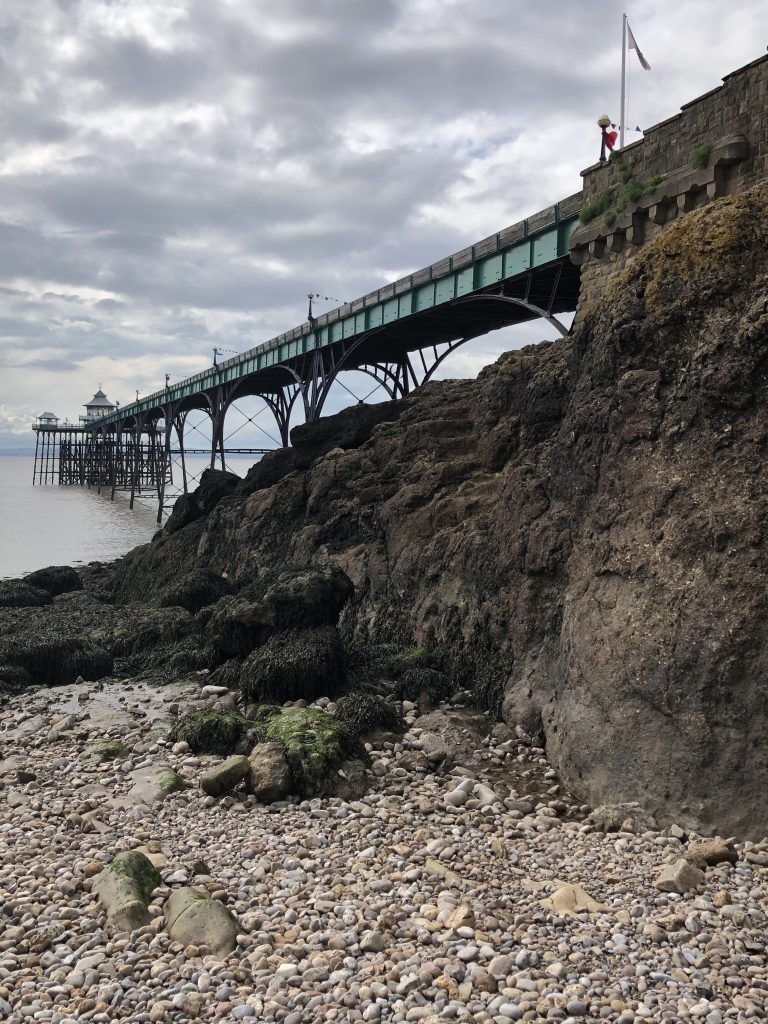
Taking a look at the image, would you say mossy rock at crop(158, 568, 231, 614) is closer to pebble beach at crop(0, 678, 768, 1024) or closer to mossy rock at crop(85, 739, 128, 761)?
mossy rock at crop(85, 739, 128, 761)

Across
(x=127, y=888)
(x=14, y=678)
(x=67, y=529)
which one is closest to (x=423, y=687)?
(x=127, y=888)

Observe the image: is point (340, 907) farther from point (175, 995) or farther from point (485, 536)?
point (485, 536)

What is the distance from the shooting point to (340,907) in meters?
7.23

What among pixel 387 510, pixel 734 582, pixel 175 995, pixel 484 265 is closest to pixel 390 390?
pixel 484 265

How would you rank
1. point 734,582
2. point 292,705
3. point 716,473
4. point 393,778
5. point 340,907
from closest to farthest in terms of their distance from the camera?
point 340,907
point 734,582
point 716,473
point 393,778
point 292,705

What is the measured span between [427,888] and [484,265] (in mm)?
23165

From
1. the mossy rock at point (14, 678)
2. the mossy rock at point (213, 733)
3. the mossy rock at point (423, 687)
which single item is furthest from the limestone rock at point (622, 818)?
the mossy rock at point (14, 678)

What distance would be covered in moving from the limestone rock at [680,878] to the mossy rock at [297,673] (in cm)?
718

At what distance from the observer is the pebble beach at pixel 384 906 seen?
591 cm

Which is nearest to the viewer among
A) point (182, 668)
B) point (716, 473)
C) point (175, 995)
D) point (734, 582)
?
point (175, 995)

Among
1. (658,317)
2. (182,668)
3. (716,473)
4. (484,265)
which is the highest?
(484,265)

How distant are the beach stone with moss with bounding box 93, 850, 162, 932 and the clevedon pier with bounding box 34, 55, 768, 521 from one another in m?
11.9

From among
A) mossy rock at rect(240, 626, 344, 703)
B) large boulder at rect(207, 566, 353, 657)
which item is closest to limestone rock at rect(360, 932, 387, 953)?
Result: mossy rock at rect(240, 626, 344, 703)

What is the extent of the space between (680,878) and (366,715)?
5.62 metres
